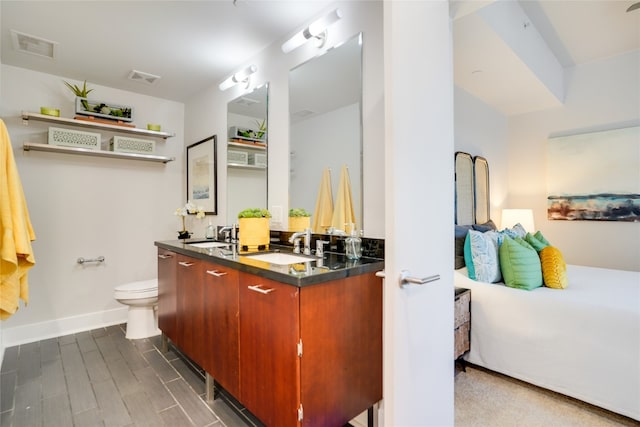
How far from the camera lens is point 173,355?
2.46 meters

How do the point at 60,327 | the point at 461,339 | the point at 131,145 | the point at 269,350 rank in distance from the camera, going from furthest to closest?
the point at 131,145
the point at 60,327
the point at 461,339
the point at 269,350

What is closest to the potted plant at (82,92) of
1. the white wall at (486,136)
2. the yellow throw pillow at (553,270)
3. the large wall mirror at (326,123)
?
the large wall mirror at (326,123)

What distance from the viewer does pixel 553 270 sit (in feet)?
7.47

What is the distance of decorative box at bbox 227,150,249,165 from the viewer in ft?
8.89

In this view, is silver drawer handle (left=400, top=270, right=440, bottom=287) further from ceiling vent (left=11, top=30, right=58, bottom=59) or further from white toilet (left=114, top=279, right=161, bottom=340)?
ceiling vent (left=11, top=30, right=58, bottom=59)

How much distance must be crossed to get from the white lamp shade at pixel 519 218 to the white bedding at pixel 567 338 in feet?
4.86

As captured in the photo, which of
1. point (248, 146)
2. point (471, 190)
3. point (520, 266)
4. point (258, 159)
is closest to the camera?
point (520, 266)

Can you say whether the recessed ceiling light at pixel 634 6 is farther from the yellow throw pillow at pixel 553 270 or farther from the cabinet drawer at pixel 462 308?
the cabinet drawer at pixel 462 308

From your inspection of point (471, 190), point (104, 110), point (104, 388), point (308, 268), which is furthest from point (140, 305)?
point (471, 190)

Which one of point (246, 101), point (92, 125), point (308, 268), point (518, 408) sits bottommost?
point (518, 408)

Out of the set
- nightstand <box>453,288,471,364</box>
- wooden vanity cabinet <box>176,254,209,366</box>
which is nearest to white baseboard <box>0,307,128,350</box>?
wooden vanity cabinet <box>176,254,209,366</box>

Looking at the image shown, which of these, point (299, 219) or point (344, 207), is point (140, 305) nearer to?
point (299, 219)

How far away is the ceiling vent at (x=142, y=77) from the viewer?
284cm

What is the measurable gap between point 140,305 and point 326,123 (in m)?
2.29
